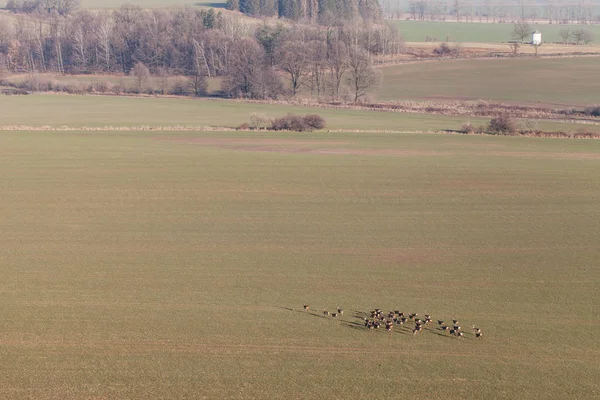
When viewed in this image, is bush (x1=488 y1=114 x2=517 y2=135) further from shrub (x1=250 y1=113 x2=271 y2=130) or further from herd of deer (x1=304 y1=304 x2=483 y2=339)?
herd of deer (x1=304 y1=304 x2=483 y2=339)

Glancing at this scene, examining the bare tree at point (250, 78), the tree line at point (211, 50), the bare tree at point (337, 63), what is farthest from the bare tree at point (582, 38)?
the bare tree at point (250, 78)

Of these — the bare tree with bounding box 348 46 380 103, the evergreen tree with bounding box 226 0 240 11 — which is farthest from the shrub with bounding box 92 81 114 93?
the evergreen tree with bounding box 226 0 240 11

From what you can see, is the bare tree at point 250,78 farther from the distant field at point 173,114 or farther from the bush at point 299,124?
the bush at point 299,124

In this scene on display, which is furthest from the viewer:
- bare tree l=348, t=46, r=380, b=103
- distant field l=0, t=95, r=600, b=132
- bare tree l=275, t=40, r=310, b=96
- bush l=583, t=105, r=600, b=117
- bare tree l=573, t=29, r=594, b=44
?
bare tree l=573, t=29, r=594, b=44

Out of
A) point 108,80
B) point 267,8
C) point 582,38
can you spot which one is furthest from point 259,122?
point 267,8

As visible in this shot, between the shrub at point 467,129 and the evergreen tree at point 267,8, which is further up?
the evergreen tree at point 267,8

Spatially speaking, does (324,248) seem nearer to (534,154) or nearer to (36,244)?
(36,244)

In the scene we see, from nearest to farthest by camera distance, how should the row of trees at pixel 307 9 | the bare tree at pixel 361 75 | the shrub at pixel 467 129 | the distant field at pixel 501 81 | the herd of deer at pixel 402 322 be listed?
1. the herd of deer at pixel 402 322
2. the shrub at pixel 467 129
3. the distant field at pixel 501 81
4. the bare tree at pixel 361 75
5. the row of trees at pixel 307 9
